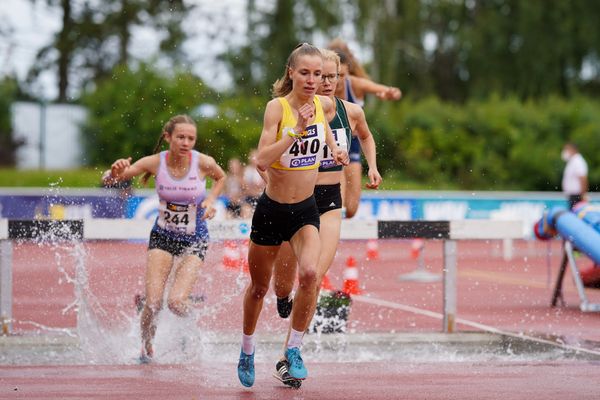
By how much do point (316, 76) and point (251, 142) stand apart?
2323 centimetres

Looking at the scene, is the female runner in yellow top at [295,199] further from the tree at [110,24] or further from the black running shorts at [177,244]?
the tree at [110,24]

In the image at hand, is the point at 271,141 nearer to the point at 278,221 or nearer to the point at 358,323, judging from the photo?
the point at 278,221

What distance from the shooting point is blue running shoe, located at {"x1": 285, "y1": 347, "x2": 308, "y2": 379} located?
7.45 meters

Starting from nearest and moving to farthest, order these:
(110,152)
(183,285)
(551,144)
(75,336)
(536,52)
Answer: (183,285) < (75,336) < (110,152) < (551,144) < (536,52)

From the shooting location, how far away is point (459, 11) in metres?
46.9

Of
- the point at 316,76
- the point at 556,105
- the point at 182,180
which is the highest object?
the point at 556,105

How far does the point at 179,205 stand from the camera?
9.38 m

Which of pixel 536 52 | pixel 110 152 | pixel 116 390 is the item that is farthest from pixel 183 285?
pixel 536 52

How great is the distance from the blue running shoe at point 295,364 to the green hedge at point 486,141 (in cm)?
2806

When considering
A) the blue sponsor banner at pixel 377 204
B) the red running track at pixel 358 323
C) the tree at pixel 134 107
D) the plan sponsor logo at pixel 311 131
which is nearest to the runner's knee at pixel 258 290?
the red running track at pixel 358 323

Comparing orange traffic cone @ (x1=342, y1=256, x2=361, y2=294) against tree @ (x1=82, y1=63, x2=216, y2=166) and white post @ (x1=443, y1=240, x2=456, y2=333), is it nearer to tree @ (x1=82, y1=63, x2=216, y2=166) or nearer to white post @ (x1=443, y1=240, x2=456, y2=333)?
white post @ (x1=443, y1=240, x2=456, y2=333)

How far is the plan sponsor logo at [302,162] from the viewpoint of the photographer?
24.5ft

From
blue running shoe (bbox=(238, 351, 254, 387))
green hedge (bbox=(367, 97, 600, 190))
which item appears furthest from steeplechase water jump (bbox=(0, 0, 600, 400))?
green hedge (bbox=(367, 97, 600, 190))

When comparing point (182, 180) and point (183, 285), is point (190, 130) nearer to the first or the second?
point (182, 180)
